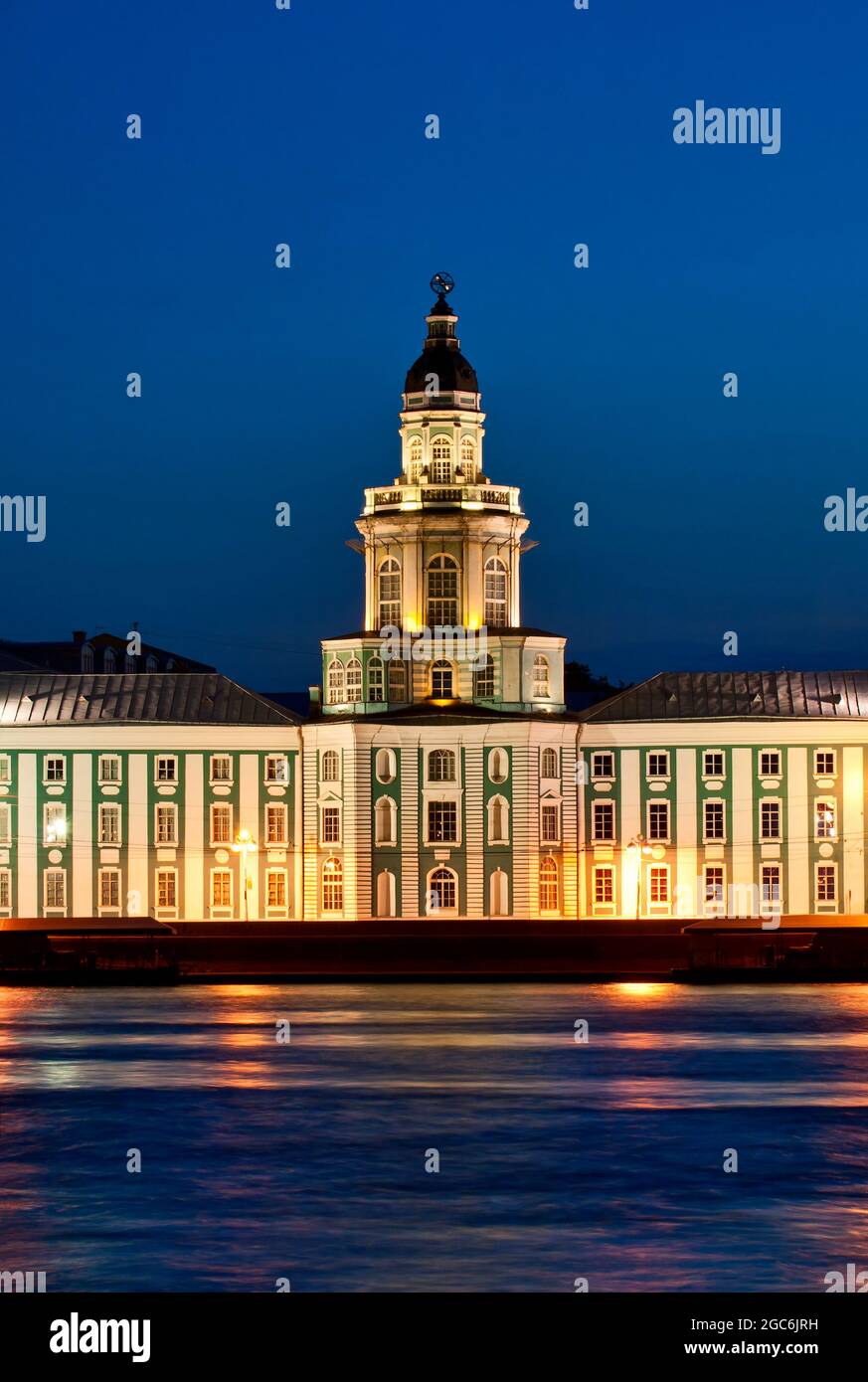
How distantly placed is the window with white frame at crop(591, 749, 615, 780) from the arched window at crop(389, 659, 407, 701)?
7164 mm

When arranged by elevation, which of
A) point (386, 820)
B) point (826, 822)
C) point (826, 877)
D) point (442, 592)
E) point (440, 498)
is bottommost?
point (826, 877)

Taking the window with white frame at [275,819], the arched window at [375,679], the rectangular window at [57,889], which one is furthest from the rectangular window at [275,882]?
the rectangular window at [57,889]

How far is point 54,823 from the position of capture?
95062mm

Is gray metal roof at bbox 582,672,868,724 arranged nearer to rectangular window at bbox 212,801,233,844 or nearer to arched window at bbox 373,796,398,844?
arched window at bbox 373,796,398,844

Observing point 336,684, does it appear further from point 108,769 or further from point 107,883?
point 107,883

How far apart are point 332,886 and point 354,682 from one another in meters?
7.31

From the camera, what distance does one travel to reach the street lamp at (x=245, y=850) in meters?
93.2

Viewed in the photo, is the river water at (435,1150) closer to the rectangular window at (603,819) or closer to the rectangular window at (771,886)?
the rectangular window at (771,886)

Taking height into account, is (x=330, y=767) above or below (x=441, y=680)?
below

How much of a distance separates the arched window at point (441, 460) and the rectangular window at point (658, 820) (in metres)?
14.0

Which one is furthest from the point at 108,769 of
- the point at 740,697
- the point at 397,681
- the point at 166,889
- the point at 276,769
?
the point at 740,697

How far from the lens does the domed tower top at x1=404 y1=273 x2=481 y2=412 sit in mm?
98688

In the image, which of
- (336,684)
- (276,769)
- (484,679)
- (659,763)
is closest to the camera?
(659,763)

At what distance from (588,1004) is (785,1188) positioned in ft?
124
